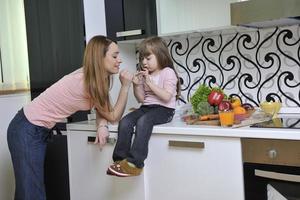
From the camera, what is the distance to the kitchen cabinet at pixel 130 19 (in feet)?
6.82

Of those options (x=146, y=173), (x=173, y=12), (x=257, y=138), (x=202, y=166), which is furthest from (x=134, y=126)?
(x=173, y=12)

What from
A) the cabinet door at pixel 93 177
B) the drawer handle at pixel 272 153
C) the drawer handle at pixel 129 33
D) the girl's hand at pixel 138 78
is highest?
the drawer handle at pixel 129 33

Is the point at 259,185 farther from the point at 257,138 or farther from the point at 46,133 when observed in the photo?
the point at 46,133

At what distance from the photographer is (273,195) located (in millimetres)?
1493

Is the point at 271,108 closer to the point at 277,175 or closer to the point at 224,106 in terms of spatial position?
the point at 224,106

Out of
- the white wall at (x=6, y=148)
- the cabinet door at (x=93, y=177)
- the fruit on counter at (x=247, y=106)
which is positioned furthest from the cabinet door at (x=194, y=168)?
the white wall at (x=6, y=148)

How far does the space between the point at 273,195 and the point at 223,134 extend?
299 millimetres

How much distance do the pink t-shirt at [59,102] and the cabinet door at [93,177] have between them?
22 cm

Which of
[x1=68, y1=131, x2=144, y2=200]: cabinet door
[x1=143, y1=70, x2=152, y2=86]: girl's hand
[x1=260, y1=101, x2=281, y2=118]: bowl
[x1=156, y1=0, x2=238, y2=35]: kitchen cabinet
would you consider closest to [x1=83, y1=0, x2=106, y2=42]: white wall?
[x1=156, y1=0, x2=238, y2=35]: kitchen cabinet

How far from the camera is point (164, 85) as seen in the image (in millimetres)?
1846

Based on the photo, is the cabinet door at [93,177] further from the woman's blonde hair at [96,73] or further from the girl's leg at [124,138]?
the woman's blonde hair at [96,73]

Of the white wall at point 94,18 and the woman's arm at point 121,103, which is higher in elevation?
the white wall at point 94,18

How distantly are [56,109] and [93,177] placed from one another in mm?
420

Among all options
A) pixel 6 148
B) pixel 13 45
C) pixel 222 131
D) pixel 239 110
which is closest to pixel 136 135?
pixel 222 131
